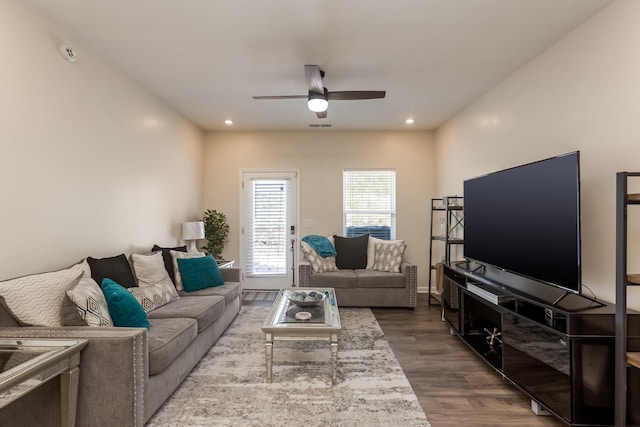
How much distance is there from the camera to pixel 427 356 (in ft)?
9.90

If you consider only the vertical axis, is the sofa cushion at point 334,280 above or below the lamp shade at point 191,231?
below

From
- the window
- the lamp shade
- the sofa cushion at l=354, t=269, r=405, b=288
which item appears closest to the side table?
the lamp shade

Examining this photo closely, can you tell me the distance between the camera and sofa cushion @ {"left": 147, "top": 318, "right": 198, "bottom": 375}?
6.81ft

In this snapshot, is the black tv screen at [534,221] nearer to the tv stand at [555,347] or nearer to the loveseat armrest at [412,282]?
the tv stand at [555,347]

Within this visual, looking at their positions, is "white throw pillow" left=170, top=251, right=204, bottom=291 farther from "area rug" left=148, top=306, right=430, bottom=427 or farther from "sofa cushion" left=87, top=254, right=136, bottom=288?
"area rug" left=148, top=306, right=430, bottom=427

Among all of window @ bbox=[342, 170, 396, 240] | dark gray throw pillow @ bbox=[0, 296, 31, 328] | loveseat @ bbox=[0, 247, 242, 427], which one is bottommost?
loveseat @ bbox=[0, 247, 242, 427]

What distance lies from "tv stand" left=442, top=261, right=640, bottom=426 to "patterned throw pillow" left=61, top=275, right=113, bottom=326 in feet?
9.12

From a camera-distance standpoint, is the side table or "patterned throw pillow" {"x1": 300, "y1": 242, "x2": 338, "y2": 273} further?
"patterned throw pillow" {"x1": 300, "y1": 242, "x2": 338, "y2": 273}

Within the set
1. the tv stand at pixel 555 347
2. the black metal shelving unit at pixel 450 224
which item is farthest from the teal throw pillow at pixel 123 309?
the black metal shelving unit at pixel 450 224

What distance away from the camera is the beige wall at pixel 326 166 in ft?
18.0

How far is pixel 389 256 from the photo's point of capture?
4.81 meters

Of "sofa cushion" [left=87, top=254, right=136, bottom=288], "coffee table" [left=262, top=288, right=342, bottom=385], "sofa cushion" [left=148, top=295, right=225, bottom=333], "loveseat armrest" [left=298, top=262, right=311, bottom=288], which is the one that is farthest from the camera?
"loveseat armrest" [left=298, top=262, right=311, bottom=288]

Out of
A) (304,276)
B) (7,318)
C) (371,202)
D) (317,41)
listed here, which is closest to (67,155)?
(7,318)

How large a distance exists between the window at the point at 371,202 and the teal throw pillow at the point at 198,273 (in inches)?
97.9
